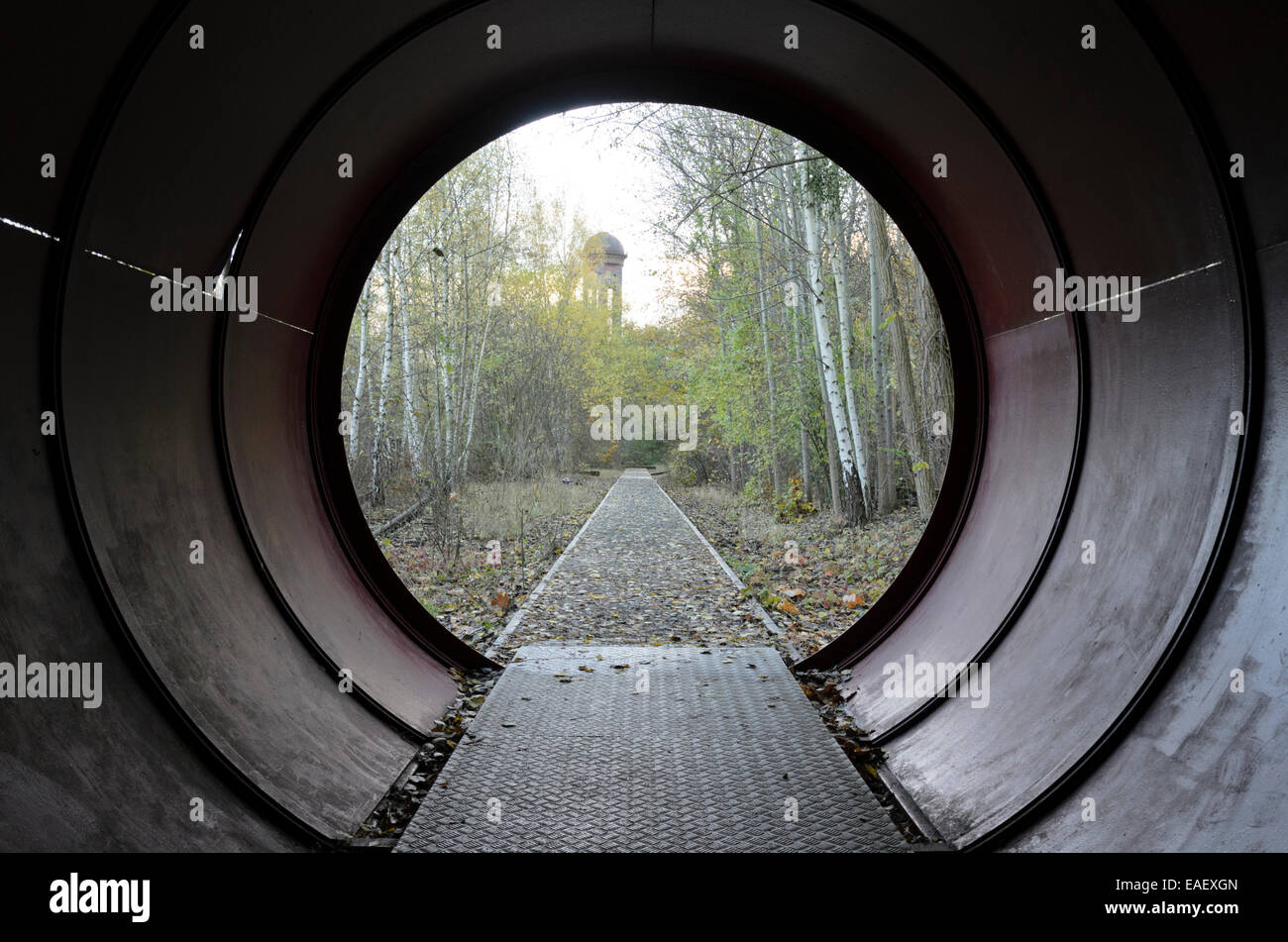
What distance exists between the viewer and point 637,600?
34.5ft

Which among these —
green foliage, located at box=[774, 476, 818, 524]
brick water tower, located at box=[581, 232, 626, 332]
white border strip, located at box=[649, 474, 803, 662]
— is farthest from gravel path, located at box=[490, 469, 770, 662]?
brick water tower, located at box=[581, 232, 626, 332]

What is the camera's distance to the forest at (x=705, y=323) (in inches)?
538

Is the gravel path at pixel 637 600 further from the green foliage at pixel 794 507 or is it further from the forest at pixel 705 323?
the green foliage at pixel 794 507

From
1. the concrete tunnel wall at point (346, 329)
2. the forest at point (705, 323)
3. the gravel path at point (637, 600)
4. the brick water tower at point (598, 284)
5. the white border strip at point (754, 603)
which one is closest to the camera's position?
the concrete tunnel wall at point (346, 329)

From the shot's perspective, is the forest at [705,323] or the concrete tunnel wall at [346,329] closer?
the concrete tunnel wall at [346,329]

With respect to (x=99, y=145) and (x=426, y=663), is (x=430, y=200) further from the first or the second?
(x=99, y=145)

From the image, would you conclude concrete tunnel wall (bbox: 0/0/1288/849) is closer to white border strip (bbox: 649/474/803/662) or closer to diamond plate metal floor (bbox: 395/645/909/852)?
diamond plate metal floor (bbox: 395/645/909/852)

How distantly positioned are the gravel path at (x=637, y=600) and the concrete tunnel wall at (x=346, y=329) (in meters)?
2.03

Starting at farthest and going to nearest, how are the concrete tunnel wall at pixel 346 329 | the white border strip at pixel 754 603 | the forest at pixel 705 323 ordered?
the forest at pixel 705 323, the white border strip at pixel 754 603, the concrete tunnel wall at pixel 346 329

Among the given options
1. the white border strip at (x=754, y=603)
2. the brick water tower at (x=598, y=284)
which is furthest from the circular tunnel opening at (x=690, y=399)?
the brick water tower at (x=598, y=284)

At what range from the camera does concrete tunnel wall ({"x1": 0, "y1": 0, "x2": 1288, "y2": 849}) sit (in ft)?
10.6

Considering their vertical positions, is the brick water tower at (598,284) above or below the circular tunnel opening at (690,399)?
above

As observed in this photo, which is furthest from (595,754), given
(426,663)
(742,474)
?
(742,474)

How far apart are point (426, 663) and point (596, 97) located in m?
4.58
